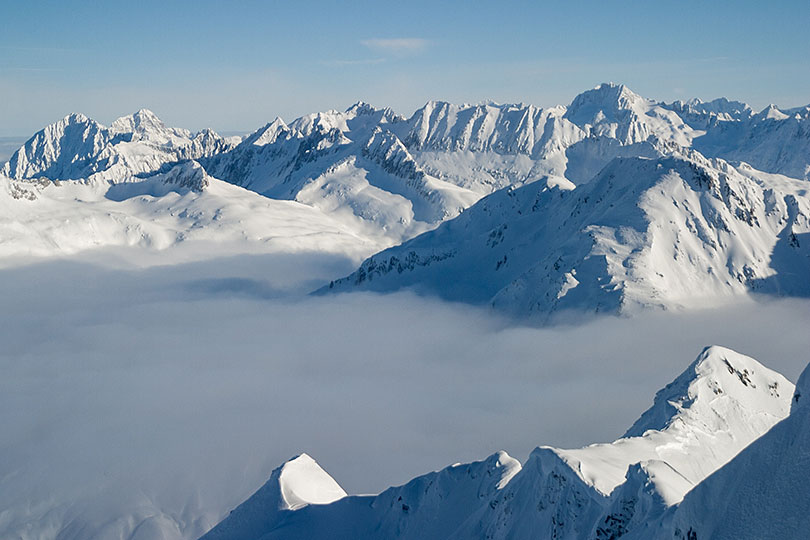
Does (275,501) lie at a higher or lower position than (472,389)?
higher

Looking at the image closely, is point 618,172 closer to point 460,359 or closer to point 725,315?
point 725,315

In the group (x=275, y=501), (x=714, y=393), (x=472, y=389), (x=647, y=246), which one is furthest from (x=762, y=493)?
(x=647, y=246)

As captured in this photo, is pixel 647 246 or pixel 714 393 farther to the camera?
pixel 647 246

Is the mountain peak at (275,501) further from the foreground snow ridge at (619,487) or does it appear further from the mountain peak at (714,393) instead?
the mountain peak at (714,393)

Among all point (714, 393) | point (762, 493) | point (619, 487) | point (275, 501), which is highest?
point (762, 493)

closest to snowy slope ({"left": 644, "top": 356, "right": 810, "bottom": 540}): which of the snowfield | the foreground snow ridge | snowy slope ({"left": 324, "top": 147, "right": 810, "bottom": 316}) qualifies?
the foreground snow ridge

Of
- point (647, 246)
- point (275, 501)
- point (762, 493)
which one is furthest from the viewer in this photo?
point (647, 246)

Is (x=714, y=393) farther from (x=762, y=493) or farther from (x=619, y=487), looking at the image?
(x=762, y=493)
